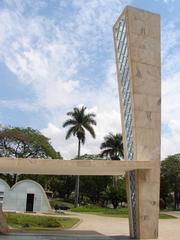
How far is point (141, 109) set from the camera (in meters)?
15.3

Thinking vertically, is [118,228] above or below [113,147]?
below

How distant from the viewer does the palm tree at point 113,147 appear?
2041 inches

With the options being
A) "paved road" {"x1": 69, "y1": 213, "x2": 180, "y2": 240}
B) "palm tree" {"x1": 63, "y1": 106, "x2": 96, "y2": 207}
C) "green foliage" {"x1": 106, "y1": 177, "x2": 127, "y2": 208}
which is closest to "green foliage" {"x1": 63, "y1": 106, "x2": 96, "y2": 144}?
"palm tree" {"x1": 63, "y1": 106, "x2": 96, "y2": 207}

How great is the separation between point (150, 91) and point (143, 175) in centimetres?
382

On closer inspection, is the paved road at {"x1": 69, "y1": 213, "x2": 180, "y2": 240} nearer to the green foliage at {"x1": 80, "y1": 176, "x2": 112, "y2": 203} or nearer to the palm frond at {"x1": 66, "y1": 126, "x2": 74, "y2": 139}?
the palm frond at {"x1": 66, "y1": 126, "x2": 74, "y2": 139}

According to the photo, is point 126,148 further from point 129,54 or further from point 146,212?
point 129,54

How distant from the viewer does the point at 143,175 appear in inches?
579

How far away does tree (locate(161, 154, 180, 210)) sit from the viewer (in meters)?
52.0

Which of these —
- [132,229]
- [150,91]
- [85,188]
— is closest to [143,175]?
[132,229]

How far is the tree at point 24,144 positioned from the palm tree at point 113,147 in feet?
25.9

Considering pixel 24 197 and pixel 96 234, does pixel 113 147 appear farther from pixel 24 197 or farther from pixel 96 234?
pixel 96 234

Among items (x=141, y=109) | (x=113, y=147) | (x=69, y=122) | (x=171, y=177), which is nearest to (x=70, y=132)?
(x=69, y=122)

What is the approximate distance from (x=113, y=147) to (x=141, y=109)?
37.0m

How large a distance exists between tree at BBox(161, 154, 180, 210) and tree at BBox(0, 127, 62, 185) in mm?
17374
